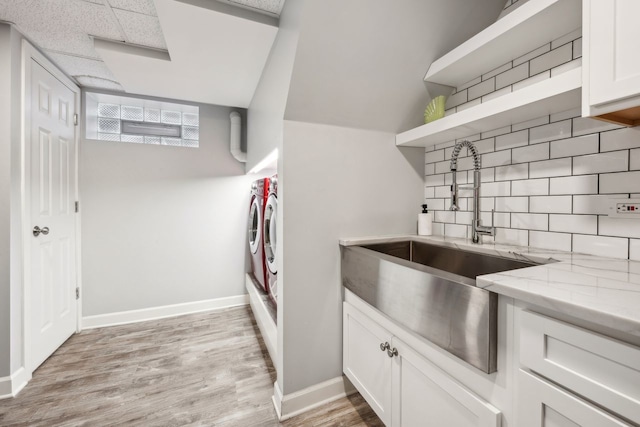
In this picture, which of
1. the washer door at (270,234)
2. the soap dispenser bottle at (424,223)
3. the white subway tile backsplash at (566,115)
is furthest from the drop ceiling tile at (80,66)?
the white subway tile backsplash at (566,115)

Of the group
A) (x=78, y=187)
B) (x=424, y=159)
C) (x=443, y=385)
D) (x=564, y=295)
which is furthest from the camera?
(x=78, y=187)

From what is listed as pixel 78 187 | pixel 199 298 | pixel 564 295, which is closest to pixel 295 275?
pixel 564 295

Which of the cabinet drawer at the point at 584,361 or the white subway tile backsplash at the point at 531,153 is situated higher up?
the white subway tile backsplash at the point at 531,153

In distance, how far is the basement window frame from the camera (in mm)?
2588

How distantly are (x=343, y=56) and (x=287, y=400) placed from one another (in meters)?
1.89

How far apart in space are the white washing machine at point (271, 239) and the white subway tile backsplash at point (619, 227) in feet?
5.30

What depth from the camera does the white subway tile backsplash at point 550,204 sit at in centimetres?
118

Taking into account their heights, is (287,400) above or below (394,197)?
below

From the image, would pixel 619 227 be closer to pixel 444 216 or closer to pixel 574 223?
pixel 574 223

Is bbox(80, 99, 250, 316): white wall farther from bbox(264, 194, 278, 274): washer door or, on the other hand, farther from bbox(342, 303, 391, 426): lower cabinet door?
bbox(342, 303, 391, 426): lower cabinet door

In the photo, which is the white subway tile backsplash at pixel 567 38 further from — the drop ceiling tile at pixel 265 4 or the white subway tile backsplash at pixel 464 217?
the drop ceiling tile at pixel 265 4

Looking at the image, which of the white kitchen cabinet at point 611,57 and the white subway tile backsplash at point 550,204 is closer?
the white kitchen cabinet at point 611,57

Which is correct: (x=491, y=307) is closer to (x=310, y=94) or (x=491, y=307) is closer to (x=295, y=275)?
(x=295, y=275)

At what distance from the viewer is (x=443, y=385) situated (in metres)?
0.92
